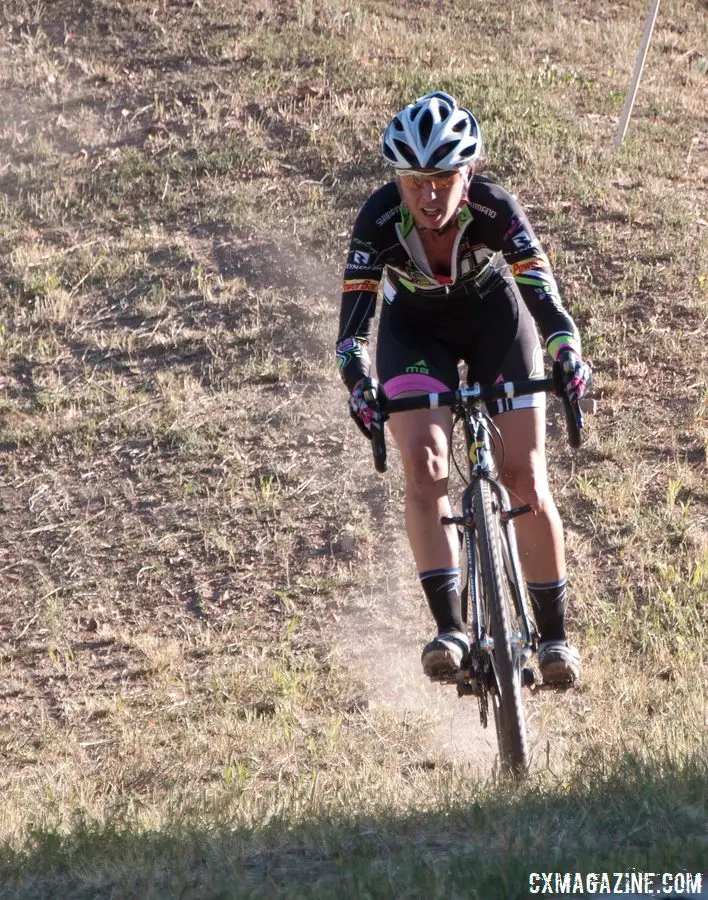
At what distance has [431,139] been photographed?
4.63 m

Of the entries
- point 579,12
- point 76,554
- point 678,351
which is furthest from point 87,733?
point 579,12

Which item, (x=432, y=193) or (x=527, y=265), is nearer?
(x=432, y=193)

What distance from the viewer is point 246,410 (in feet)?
28.2

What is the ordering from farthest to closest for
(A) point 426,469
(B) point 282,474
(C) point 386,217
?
1. (B) point 282,474
2. (C) point 386,217
3. (A) point 426,469

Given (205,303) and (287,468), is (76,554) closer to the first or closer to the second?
(287,468)

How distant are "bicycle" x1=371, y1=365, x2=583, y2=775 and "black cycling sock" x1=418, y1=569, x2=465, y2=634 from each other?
0.07 m

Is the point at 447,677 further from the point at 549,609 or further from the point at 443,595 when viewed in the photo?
the point at 549,609

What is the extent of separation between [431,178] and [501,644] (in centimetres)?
190

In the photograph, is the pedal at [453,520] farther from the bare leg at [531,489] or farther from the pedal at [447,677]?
the pedal at [447,677]

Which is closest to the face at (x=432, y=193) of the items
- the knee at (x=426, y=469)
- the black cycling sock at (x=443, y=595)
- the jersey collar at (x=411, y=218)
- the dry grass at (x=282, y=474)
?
the jersey collar at (x=411, y=218)

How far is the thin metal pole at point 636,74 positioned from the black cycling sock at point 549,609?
23.7 feet

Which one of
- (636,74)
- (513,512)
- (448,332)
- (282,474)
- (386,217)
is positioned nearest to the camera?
(513,512)

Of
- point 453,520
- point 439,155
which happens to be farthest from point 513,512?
point 439,155

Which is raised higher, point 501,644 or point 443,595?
point 443,595
